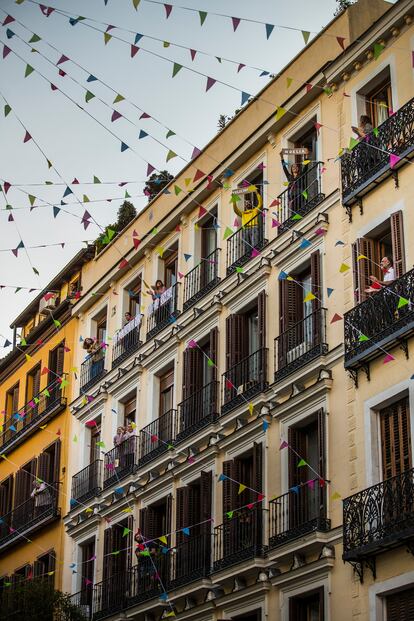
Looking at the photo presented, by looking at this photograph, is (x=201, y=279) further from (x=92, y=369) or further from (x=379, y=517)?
(x=379, y=517)

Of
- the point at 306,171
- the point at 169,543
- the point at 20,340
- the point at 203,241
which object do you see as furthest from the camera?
the point at 20,340

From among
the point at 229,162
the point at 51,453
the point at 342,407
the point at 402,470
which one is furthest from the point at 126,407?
the point at 402,470

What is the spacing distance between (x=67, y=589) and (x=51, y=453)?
5.66 meters

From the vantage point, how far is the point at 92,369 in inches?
1688

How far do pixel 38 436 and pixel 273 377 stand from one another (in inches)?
626

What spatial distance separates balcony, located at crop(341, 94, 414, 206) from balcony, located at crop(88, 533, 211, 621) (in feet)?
29.1

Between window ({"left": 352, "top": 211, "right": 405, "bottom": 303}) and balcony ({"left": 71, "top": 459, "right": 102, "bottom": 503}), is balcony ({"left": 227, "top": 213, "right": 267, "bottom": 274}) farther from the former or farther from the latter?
balcony ({"left": 71, "top": 459, "right": 102, "bottom": 503})

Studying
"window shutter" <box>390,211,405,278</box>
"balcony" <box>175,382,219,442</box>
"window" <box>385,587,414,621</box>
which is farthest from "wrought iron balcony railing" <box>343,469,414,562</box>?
"balcony" <box>175,382,219,442</box>

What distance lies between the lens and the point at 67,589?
4038 centimetres

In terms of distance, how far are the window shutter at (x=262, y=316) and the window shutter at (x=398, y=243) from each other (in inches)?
206

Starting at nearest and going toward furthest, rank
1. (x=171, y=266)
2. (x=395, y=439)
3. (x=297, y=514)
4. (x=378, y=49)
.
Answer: (x=395, y=439) < (x=297, y=514) < (x=378, y=49) < (x=171, y=266)

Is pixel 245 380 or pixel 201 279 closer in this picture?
pixel 245 380

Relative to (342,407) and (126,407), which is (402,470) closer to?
(342,407)

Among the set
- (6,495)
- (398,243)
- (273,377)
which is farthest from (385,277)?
(6,495)
